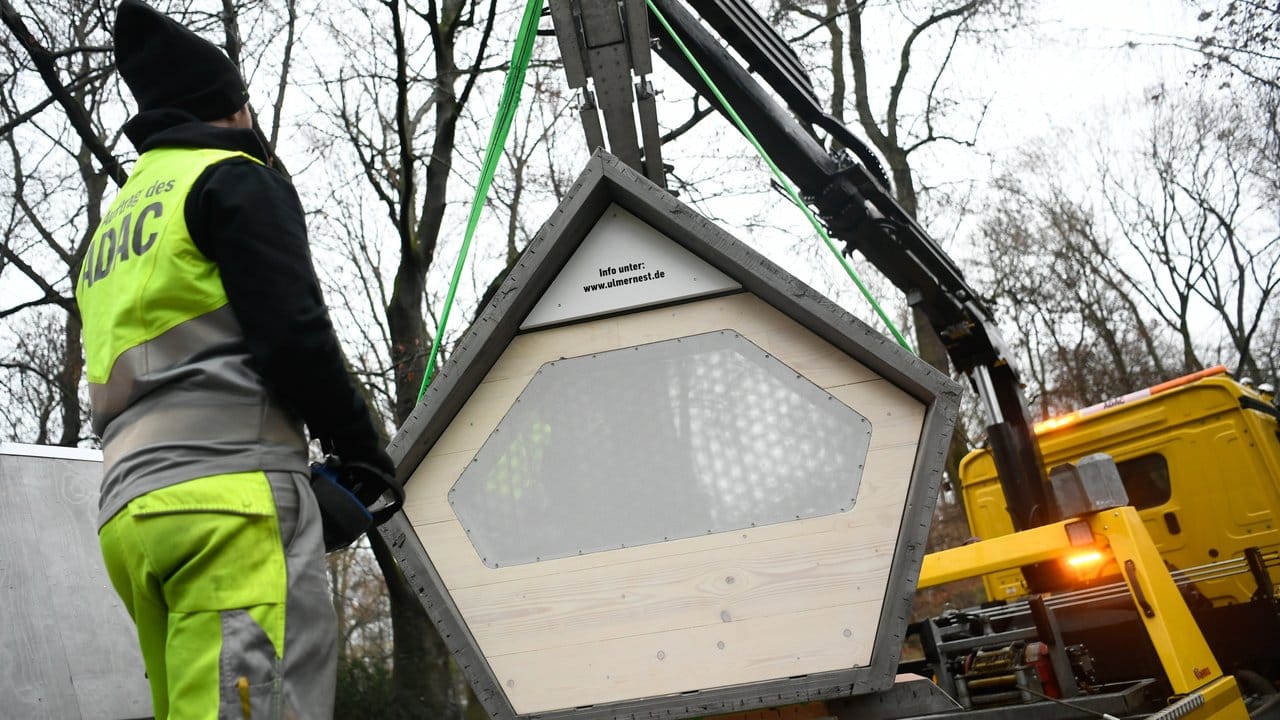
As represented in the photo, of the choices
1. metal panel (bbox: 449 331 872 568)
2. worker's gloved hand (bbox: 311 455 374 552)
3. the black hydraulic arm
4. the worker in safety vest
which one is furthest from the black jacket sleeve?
the black hydraulic arm

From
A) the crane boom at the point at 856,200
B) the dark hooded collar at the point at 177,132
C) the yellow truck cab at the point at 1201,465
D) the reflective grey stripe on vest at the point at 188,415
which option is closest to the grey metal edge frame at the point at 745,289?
the dark hooded collar at the point at 177,132

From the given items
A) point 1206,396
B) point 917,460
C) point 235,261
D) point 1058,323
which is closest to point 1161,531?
point 1206,396

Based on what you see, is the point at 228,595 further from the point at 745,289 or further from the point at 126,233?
the point at 745,289

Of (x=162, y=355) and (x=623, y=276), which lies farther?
(x=623, y=276)

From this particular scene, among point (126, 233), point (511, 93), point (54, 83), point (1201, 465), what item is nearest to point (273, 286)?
point (126, 233)

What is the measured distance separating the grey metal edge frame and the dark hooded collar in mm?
1203

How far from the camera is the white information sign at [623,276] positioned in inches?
148

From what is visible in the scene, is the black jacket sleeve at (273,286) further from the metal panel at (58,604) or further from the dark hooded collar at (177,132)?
the metal panel at (58,604)

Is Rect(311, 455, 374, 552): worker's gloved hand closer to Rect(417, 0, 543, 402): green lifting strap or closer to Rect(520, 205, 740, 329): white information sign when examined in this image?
Rect(520, 205, 740, 329): white information sign

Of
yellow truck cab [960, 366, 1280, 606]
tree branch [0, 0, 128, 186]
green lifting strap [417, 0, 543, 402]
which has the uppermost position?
tree branch [0, 0, 128, 186]

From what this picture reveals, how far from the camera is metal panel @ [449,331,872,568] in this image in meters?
3.53

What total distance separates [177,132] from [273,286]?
1.88ft

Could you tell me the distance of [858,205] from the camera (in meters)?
7.28

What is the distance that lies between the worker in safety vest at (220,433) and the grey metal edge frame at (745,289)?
1.22 metres
